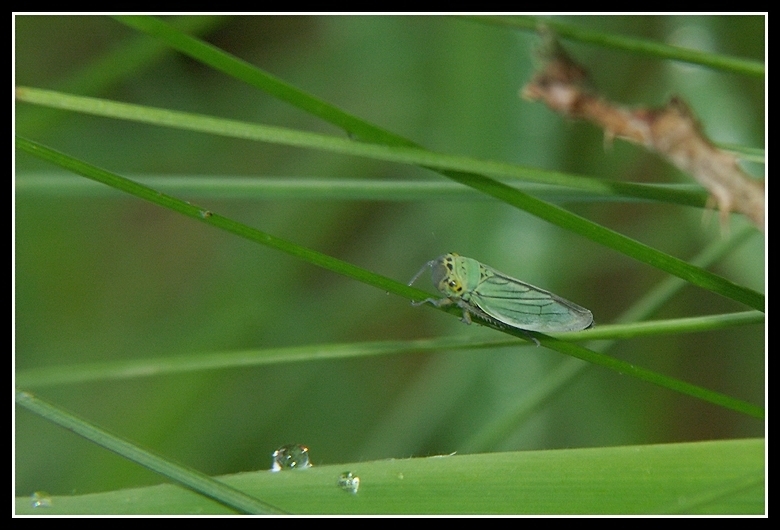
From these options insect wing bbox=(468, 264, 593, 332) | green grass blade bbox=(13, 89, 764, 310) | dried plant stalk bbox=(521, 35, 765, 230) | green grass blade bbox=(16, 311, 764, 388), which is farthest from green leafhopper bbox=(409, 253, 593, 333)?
dried plant stalk bbox=(521, 35, 765, 230)

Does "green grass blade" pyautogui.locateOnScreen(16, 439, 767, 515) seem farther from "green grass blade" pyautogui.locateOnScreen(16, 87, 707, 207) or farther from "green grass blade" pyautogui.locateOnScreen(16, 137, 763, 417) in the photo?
"green grass blade" pyautogui.locateOnScreen(16, 87, 707, 207)

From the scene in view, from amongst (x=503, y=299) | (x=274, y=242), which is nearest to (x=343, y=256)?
(x=503, y=299)

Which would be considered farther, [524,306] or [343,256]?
[343,256]

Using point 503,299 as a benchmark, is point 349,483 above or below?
below

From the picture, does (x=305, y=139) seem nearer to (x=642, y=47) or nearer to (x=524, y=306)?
(x=642, y=47)

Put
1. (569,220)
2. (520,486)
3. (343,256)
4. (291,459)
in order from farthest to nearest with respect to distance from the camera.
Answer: (343,256) < (291,459) < (520,486) < (569,220)

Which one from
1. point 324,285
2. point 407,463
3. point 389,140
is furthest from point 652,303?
point 324,285

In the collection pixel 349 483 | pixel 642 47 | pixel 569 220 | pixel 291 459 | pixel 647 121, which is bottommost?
pixel 349 483
